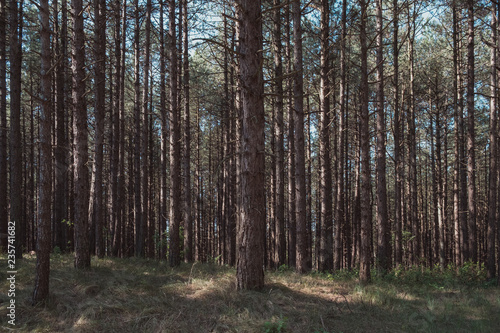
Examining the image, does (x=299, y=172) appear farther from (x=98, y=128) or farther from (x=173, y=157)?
(x=98, y=128)

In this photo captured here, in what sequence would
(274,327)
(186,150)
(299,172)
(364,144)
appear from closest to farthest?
1. (274,327)
2. (364,144)
3. (299,172)
4. (186,150)

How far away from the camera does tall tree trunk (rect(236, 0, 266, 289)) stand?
19.5 ft

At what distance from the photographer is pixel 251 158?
6004mm

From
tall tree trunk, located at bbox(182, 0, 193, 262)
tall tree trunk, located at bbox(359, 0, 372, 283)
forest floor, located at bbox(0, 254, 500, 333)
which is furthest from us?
tall tree trunk, located at bbox(182, 0, 193, 262)

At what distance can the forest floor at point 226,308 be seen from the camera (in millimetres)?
4863

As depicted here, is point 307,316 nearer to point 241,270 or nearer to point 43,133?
point 241,270

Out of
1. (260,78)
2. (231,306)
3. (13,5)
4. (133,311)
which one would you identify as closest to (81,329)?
(133,311)

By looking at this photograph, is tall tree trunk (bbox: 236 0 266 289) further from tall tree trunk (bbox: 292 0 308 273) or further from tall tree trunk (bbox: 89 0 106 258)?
tall tree trunk (bbox: 89 0 106 258)

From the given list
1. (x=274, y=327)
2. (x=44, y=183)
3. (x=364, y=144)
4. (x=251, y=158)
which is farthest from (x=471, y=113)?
(x=44, y=183)

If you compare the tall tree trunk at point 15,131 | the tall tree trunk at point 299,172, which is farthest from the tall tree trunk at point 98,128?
the tall tree trunk at point 299,172

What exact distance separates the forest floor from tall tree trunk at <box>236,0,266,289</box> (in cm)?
55

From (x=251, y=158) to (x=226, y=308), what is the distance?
2680 millimetres

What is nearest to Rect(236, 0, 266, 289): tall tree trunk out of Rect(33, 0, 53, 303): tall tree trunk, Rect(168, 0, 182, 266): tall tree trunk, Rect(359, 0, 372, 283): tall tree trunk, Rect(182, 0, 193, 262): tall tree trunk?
Rect(359, 0, 372, 283): tall tree trunk

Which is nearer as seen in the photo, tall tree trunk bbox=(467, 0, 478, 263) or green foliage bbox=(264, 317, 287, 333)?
green foliage bbox=(264, 317, 287, 333)
